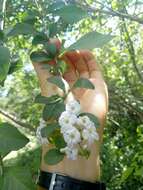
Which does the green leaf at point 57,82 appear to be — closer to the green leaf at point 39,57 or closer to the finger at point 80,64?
the green leaf at point 39,57

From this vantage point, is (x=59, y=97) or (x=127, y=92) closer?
(x=59, y=97)

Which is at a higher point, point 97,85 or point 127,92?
point 97,85

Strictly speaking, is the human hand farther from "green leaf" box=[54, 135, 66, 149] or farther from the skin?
"green leaf" box=[54, 135, 66, 149]

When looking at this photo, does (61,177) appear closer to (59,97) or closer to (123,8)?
(59,97)

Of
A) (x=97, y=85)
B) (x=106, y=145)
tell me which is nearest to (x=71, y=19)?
(x=97, y=85)

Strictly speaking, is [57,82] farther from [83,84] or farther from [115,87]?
[115,87]

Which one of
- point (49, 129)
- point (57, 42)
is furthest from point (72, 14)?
point (49, 129)

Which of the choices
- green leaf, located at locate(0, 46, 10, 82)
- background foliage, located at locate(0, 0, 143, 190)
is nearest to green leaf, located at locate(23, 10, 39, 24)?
green leaf, located at locate(0, 46, 10, 82)
